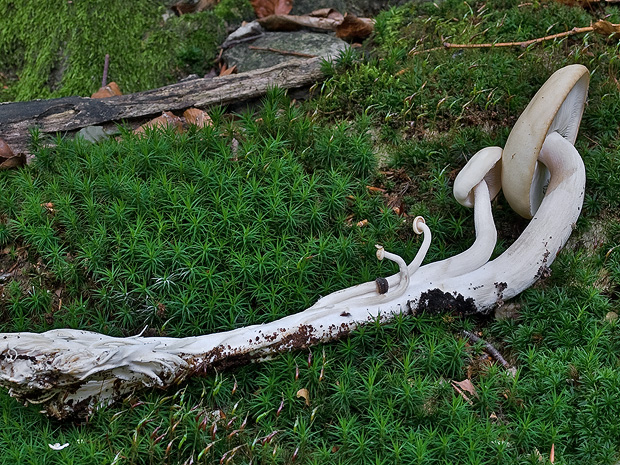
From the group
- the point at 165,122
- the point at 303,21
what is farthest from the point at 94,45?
the point at 303,21

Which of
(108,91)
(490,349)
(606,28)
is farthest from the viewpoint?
(108,91)

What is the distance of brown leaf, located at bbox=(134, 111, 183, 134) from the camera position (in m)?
4.42

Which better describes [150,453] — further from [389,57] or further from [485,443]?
[389,57]

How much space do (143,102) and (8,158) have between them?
3.39ft

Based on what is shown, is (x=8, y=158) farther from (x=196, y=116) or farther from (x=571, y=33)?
(x=571, y=33)

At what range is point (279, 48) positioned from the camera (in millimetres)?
5254

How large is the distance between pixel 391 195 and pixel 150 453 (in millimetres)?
2277

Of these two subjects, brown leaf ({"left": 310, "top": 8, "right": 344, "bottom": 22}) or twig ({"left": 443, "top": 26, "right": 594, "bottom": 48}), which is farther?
brown leaf ({"left": 310, "top": 8, "right": 344, "bottom": 22})

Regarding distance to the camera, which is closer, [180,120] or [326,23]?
[180,120]

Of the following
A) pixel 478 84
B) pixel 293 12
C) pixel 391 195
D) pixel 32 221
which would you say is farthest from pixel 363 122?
pixel 32 221

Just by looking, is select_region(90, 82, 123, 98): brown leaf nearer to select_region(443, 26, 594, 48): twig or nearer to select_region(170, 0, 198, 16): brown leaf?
select_region(170, 0, 198, 16): brown leaf

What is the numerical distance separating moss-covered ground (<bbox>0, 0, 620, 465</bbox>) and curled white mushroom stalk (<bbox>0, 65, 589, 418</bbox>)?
108 mm

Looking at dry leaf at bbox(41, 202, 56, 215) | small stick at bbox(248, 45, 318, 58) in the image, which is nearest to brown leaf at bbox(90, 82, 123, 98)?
small stick at bbox(248, 45, 318, 58)

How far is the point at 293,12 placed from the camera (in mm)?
5730
